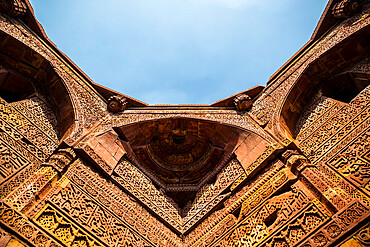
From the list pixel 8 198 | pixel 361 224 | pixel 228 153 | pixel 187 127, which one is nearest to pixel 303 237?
pixel 361 224

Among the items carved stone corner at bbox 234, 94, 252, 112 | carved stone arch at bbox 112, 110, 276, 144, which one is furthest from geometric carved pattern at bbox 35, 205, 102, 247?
carved stone corner at bbox 234, 94, 252, 112

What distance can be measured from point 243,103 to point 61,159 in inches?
179

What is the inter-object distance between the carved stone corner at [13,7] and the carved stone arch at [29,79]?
82cm

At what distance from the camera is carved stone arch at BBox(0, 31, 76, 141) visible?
6.09 m

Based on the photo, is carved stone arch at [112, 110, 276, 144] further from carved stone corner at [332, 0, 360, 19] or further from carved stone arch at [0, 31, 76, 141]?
carved stone corner at [332, 0, 360, 19]

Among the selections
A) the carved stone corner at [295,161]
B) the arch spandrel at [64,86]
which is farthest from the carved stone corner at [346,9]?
the arch spandrel at [64,86]

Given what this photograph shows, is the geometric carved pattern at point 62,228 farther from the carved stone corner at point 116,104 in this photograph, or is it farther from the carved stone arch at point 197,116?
the carved stone corner at point 116,104

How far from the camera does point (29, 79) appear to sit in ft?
21.1

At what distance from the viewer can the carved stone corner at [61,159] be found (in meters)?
4.06

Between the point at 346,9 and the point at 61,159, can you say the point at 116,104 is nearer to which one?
the point at 61,159

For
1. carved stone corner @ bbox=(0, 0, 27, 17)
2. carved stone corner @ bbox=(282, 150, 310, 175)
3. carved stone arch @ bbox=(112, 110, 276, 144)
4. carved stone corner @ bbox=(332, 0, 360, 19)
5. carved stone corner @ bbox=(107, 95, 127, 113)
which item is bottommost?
carved stone corner @ bbox=(282, 150, 310, 175)

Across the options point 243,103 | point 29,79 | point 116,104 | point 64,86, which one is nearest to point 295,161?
point 243,103

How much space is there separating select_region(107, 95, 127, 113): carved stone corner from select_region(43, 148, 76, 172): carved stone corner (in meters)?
2.37

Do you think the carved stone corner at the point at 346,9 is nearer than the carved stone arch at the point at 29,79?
No
